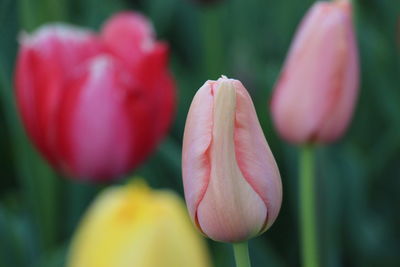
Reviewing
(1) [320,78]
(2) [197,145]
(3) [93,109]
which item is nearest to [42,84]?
(3) [93,109]

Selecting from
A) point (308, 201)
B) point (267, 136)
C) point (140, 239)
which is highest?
point (140, 239)

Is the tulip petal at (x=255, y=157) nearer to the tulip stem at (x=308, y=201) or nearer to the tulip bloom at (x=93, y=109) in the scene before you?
the tulip stem at (x=308, y=201)

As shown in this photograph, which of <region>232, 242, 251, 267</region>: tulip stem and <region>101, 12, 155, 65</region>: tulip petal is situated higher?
<region>101, 12, 155, 65</region>: tulip petal

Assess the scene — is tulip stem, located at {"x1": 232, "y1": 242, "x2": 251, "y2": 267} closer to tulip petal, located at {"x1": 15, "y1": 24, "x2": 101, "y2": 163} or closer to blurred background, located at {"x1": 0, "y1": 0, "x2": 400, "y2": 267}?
blurred background, located at {"x1": 0, "y1": 0, "x2": 400, "y2": 267}

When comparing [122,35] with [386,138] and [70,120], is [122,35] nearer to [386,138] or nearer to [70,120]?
[70,120]

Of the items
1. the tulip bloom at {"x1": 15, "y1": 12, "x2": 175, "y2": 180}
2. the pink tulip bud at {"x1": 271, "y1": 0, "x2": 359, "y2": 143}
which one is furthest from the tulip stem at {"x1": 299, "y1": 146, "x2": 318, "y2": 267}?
the tulip bloom at {"x1": 15, "y1": 12, "x2": 175, "y2": 180}

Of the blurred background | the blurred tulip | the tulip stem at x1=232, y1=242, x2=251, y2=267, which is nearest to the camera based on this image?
the blurred tulip

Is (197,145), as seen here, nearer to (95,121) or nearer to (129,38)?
(95,121)

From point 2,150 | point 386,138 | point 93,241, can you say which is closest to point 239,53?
point 386,138
